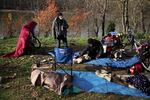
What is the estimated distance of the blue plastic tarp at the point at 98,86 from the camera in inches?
341

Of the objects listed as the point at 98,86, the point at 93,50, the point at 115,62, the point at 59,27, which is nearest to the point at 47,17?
the point at 59,27

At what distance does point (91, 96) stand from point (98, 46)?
3.58 m

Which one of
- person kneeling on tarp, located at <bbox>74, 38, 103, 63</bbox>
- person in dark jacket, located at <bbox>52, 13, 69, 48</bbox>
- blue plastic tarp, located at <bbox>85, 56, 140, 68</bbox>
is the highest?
person in dark jacket, located at <bbox>52, 13, 69, 48</bbox>

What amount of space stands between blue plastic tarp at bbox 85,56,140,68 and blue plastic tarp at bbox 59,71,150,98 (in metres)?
1.39

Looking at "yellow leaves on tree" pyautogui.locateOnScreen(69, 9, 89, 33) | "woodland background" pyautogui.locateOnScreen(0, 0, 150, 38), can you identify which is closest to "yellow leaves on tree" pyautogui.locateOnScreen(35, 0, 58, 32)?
"woodland background" pyautogui.locateOnScreen(0, 0, 150, 38)

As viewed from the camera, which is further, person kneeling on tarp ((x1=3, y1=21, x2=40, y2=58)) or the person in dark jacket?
person kneeling on tarp ((x1=3, y1=21, x2=40, y2=58))

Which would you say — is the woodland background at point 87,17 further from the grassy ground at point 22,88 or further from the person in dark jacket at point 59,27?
the grassy ground at point 22,88

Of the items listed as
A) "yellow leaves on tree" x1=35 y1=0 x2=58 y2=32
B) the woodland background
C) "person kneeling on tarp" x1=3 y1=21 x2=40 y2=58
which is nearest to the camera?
"person kneeling on tarp" x1=3 y1=21 x2=40 y2=58

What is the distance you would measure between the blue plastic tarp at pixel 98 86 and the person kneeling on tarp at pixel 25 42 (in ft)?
12.2

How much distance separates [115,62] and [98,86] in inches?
94.6

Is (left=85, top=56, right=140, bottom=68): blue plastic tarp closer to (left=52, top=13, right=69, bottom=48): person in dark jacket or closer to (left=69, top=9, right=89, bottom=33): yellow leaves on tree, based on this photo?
(left=52, top=13, right=69, bottom=48): person in dark jacket

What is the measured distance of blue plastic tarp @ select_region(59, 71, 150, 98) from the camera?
28.5 ft

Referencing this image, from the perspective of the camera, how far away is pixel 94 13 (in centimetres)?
3691

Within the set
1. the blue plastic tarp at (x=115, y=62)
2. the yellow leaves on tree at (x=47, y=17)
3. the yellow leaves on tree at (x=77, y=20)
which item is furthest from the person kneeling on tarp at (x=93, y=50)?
the yellow leaves on tree at (x=47, y=17)
